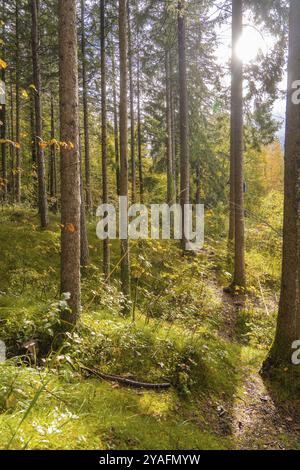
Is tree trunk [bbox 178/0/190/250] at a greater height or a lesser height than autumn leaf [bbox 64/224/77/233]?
greater

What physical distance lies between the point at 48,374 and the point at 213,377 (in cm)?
272

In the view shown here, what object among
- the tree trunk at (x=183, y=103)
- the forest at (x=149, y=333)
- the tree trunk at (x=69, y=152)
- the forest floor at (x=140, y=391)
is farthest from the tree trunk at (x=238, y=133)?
the tree trunk at (x=69, y=152)

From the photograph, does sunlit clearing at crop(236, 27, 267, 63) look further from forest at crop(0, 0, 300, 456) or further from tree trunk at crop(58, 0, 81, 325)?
tree trunk at crop(58, 0, 81, 325)

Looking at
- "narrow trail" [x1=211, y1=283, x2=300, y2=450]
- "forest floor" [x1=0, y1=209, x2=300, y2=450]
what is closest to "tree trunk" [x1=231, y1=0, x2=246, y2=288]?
"forest floor" [x1=0, y1=209, x2=300, y2=450]

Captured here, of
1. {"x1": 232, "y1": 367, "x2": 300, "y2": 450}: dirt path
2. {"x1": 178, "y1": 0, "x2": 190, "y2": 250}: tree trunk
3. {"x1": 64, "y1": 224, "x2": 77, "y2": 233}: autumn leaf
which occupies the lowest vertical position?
{"x1": 232, "y1": 367, "x2": 300, "y2": 450}: dirt path

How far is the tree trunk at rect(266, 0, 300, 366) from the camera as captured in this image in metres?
5.63

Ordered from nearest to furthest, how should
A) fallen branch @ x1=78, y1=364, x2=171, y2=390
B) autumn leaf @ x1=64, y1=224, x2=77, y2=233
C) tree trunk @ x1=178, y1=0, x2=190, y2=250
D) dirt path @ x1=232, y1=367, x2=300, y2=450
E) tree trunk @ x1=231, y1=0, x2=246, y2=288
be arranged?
dirt path @ x1=232, y1=367, x2=300, y2=450 → fallen branch @ x1=78, y1=364, x2=171, y2=390 → autumn leaf @ x1=64, y1=224, x2=77, y2=233 → tree trunk @ x1=231, y1=0, x2=246, y2=288 → tree trunk @ x1=178, y1=0, x2=190, y2=250

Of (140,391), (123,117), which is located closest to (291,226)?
(140,391)

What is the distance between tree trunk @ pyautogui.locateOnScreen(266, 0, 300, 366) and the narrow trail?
58cm

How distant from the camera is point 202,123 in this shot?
18.1 metres

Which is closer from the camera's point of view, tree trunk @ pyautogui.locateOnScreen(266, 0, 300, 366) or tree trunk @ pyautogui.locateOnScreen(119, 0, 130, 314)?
tree trunk @ pyautogui.locateOnScreen(266, 0, 300, 366)

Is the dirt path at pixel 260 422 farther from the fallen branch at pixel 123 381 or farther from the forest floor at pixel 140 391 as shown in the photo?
the fallen branch at pixel 123 381
